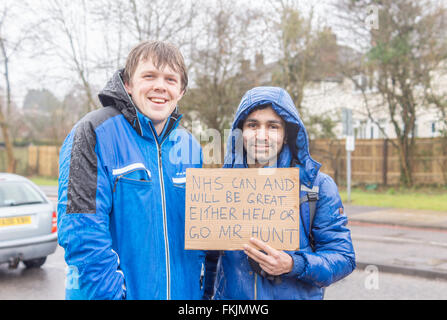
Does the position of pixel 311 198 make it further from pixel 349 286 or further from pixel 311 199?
pixel 349 286

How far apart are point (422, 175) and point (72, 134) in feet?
62.4

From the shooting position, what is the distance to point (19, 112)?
1339 inches

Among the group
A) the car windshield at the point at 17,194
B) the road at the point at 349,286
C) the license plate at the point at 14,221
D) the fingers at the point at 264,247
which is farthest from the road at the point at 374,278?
the fingers at the point at 264,247

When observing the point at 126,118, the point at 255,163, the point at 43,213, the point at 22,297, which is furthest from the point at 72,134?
the point at 43,213

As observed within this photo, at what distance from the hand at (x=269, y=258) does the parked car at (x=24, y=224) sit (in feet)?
17.5

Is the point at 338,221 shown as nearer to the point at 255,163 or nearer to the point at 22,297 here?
the point at 255,163

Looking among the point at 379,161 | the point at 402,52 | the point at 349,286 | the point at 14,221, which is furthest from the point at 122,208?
the point at 379,161

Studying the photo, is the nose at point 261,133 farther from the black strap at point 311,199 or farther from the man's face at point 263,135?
the black strap at point 311,199

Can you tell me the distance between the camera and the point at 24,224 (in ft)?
21.5

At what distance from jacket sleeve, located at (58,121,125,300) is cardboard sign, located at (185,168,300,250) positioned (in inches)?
15.2

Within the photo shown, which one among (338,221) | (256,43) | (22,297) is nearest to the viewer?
(338,221)

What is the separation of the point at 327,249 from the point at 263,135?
632 mm

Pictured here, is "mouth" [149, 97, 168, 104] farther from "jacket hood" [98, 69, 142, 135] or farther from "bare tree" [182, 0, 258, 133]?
"bare tree" [182, 0, 258, 133]

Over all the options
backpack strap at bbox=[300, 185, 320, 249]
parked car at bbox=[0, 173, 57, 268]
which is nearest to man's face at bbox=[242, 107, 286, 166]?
backpack strap at bbox=[300, 185, 320, 249]
